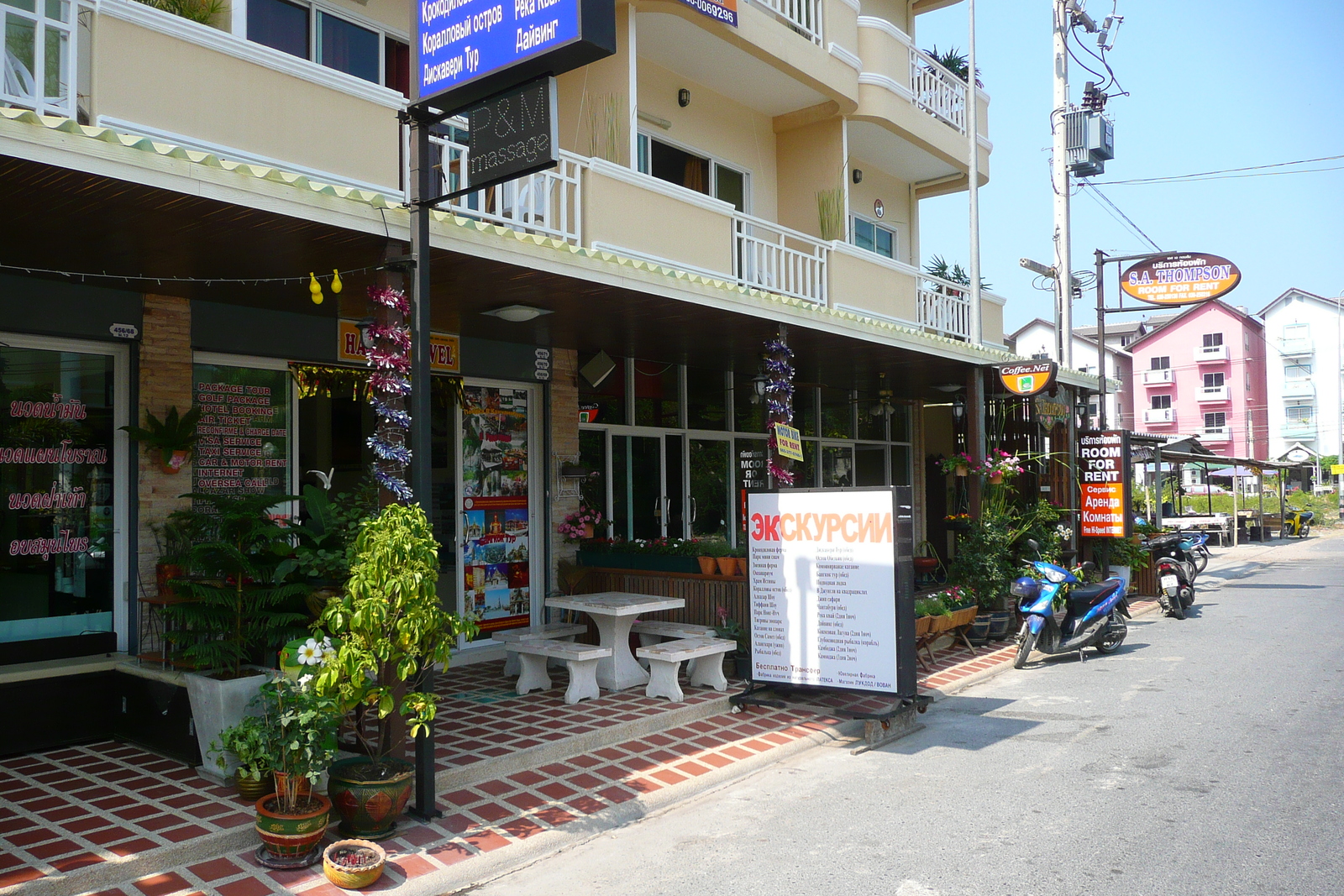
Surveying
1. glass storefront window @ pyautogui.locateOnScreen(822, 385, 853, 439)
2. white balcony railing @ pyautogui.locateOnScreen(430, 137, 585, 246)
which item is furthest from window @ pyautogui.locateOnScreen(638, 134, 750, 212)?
glass storefront window @ pyautogui.locateOnScreen(822, 385, 853, 439)

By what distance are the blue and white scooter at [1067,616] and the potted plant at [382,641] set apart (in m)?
6.94

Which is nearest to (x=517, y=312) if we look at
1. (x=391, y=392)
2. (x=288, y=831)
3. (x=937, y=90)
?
(x=391, y=392)

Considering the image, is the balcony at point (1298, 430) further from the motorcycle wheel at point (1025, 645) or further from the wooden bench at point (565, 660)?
the wooden bench at point (565, 660)

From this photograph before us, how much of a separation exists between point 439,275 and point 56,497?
3113 mm

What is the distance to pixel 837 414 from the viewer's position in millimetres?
15789

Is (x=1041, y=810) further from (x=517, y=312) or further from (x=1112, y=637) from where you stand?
(x=1112, y=637)

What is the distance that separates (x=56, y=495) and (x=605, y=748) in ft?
13.9

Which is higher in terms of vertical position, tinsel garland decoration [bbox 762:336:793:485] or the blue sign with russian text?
the blue sign with russian text

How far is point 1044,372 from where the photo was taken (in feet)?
40.3

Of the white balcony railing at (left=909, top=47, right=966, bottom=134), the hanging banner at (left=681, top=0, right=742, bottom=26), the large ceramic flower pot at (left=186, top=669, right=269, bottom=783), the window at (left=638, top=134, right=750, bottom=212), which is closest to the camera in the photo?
the large ceramic flower pot at (left=186, top=669, right=269, bottom=783)

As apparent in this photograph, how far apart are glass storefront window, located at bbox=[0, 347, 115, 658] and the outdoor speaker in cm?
475

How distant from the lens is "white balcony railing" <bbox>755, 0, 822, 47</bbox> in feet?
39.2

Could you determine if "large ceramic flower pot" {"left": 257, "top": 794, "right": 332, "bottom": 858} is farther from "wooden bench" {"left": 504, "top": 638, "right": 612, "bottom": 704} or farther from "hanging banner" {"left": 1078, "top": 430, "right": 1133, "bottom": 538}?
"hanging banner" {"left": 1078, "top": 430, "right": 1133, "bottom": 538}

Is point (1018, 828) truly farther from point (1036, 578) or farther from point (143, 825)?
point (1036, 578)
